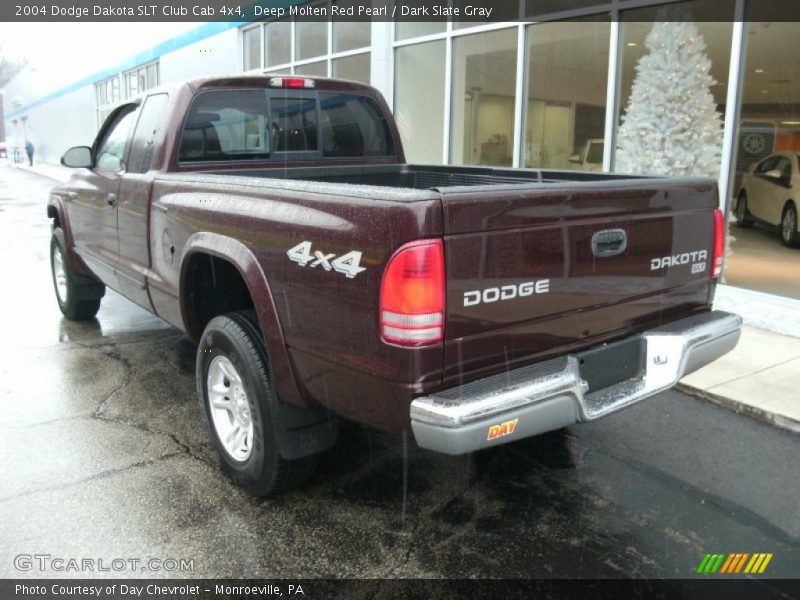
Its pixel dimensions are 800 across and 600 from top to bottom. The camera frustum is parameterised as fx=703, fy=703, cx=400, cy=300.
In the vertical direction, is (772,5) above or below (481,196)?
above

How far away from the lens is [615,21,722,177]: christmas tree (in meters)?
6.79

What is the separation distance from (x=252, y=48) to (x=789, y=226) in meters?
12.8

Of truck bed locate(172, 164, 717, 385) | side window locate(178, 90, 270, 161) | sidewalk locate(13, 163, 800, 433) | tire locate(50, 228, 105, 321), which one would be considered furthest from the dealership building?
tire locate(50, 228, 105, 321)

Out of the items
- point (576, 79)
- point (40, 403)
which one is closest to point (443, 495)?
point (40, 403)

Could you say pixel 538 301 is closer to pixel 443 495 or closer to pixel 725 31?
pixel 443 495

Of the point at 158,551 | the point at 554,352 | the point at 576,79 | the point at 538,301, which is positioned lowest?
the point at 158,551

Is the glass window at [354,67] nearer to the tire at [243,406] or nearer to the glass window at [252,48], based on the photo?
the glass window at [252,48]

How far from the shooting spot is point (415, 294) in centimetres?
238

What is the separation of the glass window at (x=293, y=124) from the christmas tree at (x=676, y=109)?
3.87 meters

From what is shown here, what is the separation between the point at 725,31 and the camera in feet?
21.9

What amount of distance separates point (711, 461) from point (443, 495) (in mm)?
1509

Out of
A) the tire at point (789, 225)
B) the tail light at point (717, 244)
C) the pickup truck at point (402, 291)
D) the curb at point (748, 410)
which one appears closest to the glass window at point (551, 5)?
the tire at point (789, 225)

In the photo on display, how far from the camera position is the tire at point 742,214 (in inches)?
Answer: 276

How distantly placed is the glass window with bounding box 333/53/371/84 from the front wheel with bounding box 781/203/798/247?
7303 millimetres
